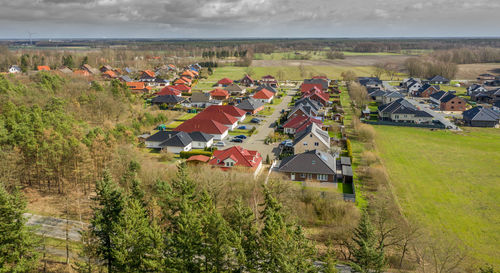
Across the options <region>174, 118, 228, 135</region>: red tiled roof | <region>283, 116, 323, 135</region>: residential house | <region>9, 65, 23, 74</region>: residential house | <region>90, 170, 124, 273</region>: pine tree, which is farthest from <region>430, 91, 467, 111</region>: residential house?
<region>9, 65, 23, 74</region>: residential house

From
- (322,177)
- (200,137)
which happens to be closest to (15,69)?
(200,137)

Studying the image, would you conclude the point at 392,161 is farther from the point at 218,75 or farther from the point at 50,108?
the point at 218,75

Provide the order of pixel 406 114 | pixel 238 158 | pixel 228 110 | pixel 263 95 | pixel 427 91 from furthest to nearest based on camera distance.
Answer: pixel 427 91
pixel 263 95
pixel 228 110
pixel 406 114
pixel 238 158

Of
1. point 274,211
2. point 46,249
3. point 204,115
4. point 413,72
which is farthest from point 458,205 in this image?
point 413,72

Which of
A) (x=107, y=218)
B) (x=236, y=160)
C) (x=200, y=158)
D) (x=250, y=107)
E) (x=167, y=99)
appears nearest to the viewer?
(x=107, y=218)

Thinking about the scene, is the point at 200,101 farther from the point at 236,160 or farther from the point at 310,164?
the point at 310,164

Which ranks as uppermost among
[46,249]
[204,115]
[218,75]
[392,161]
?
[218,75]
